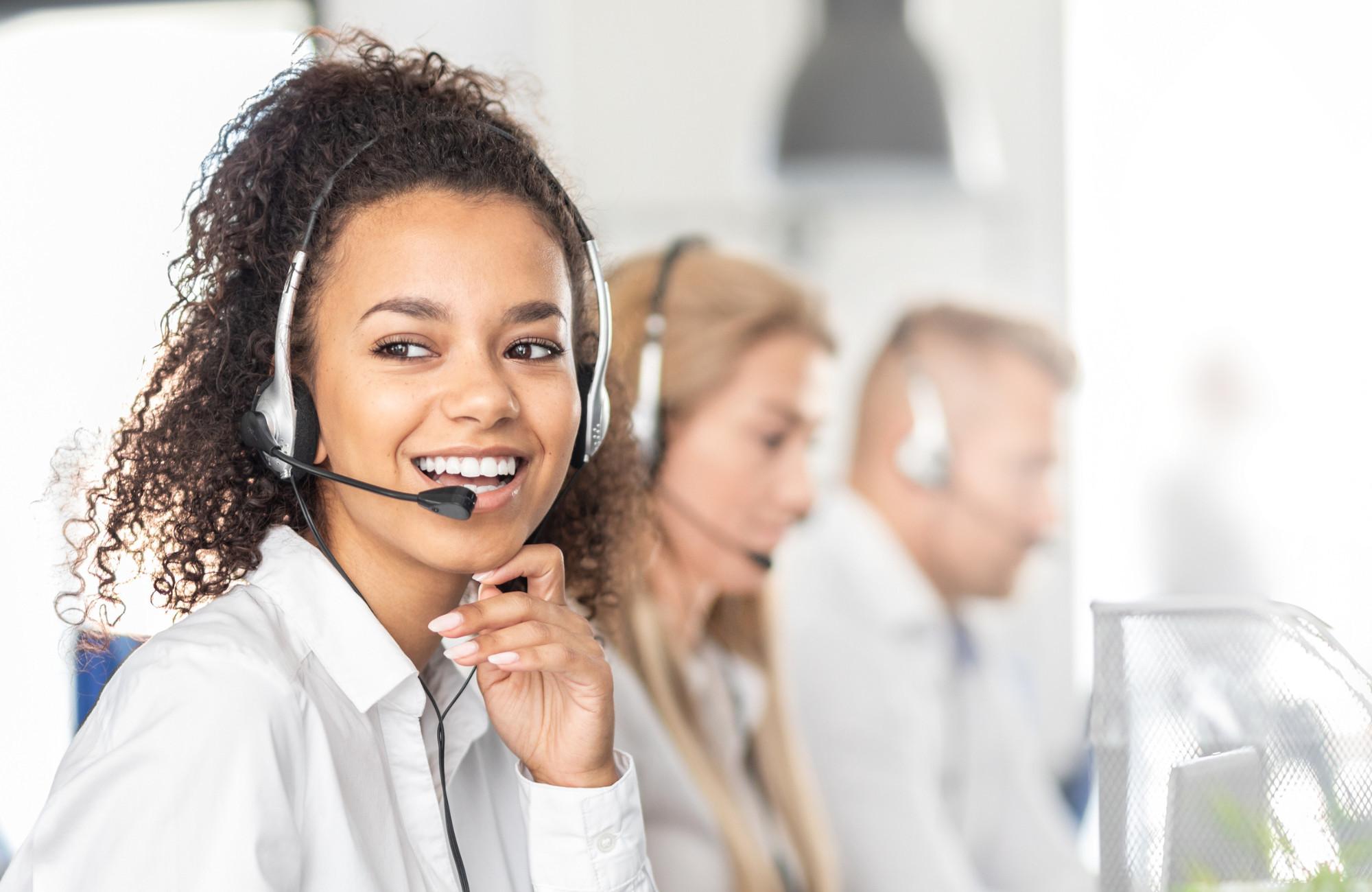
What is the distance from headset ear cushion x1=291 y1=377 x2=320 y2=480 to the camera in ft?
3.06

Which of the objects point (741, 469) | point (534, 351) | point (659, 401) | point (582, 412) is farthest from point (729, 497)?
point (534, 351)

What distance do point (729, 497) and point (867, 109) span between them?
3.96 ft

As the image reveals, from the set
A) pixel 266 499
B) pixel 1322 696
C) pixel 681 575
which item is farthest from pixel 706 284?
pixel 1322 696

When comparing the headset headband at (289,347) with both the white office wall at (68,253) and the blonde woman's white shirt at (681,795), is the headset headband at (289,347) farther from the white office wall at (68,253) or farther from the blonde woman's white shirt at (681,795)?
the blonde woman's white shirt at (681,795)

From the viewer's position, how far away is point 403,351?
3.02 feet

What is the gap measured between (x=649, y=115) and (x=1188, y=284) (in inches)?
75.9

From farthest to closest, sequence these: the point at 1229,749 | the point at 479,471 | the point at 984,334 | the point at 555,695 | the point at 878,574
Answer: the point at 984,334, the point at 878,574, the point at 555,695, the point at 479,471, the point at 1229,749

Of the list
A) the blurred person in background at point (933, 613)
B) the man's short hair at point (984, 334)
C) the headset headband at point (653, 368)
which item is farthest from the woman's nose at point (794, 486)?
the man's short hair at point (984, 334)

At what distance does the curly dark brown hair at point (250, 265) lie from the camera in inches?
37.9

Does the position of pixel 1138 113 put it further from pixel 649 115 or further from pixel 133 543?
pixel 133 543

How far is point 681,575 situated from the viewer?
1.93 metres

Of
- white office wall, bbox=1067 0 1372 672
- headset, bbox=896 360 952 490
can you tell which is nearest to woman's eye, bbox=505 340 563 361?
headset, bbox=896 360 952 490

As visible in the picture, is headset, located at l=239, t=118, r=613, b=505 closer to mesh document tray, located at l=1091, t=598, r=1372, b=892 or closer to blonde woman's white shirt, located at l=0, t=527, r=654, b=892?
blonde woman's white shirt, located at l=0, t=527, r=654, b=892

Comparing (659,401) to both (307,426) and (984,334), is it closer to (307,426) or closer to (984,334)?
(307,426)
